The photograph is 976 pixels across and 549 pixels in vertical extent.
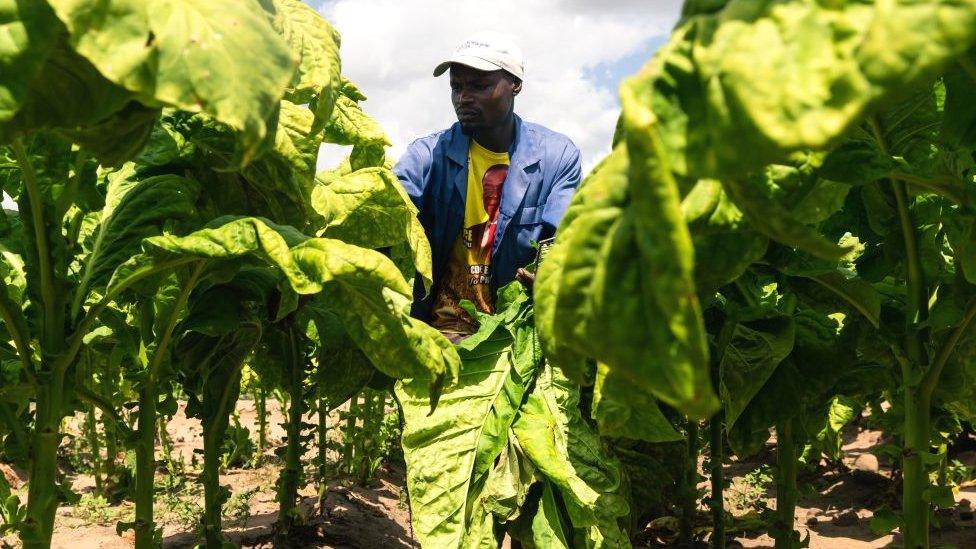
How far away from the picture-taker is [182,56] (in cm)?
123

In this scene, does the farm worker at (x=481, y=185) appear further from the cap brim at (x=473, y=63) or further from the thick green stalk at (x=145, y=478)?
the thick green stalk at (x=145, y=478)

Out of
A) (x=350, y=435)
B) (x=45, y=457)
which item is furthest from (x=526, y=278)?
(x=350, y=435)

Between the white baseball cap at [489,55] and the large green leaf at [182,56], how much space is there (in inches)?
119

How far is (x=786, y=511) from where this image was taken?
3250 millimetres

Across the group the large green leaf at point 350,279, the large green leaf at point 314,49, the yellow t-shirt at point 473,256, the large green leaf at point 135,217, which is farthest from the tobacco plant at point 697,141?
the yellow t-shirt at point 473,256

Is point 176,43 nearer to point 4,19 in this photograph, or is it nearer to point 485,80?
point 4,19

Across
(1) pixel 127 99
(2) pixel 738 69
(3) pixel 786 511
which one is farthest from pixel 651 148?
(3) pixel 786 511

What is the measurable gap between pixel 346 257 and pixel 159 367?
3.68 feet

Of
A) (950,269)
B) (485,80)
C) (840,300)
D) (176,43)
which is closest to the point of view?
(176,43)

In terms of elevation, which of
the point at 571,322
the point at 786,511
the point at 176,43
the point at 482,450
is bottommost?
the point at 786,511

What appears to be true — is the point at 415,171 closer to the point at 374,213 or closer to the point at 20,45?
the point at 374,213

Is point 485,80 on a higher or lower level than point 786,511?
higher

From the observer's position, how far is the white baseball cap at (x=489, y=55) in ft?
14.0

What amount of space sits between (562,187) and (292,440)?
62.1 inches
